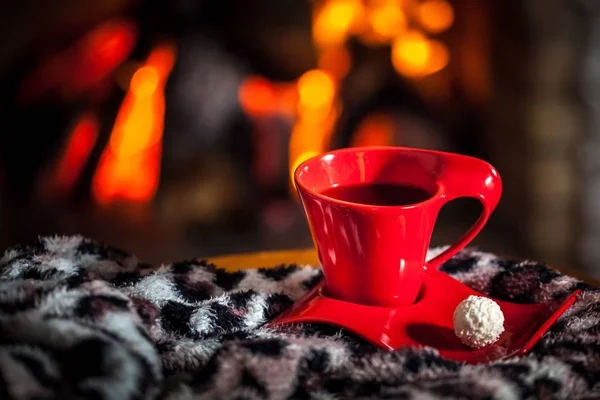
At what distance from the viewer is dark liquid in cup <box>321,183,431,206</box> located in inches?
23.3

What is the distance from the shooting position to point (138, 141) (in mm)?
1274

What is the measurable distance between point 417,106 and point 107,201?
0.64 meters

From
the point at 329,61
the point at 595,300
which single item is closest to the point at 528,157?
the point at 329,61

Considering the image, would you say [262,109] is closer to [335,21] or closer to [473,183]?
[335,21]

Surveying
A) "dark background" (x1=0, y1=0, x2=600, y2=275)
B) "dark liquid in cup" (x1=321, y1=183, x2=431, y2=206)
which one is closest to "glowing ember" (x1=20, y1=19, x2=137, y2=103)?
"dark background" (x1=0, y1=0, x2=600, y2=275)

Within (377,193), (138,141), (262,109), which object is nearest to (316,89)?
(262,109)

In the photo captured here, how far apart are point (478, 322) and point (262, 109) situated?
837 millimetres

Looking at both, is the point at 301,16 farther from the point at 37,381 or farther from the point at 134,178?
the point at 37,381

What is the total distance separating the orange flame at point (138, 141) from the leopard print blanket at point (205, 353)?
670mm

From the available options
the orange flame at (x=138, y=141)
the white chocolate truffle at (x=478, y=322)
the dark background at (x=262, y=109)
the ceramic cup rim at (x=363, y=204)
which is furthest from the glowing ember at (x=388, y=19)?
the white chocolate truffle at (x=478, y=322)

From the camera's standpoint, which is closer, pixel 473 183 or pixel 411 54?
pixel 473 183

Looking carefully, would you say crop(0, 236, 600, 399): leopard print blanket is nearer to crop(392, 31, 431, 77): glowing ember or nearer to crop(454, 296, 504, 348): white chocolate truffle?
crop(454, 296, 504, 348): white chocolate truffle

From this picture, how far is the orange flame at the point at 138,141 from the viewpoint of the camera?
1.24 metres

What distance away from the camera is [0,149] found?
48.1 inches
